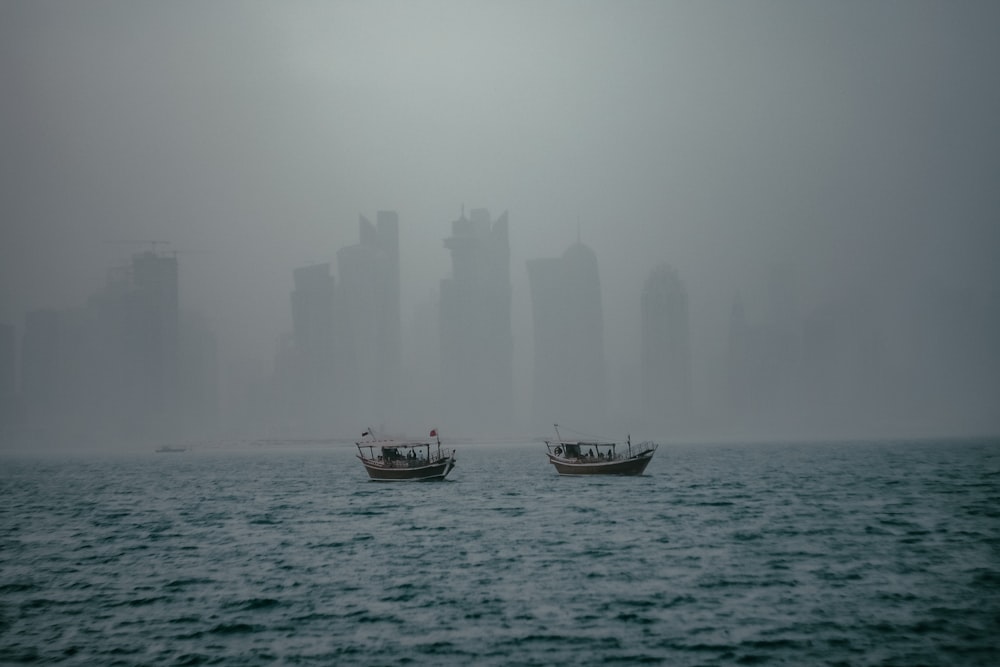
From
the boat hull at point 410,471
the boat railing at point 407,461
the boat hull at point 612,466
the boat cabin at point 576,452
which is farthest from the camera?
the boat cabin at point 576,452

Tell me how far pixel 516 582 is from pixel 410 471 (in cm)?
6234

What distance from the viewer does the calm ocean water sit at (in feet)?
103

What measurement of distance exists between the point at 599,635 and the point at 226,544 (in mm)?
34912

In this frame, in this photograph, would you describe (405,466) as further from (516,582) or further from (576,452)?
(516,582)

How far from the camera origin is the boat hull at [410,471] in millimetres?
104750

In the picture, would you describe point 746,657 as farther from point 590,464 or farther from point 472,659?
point 590,464

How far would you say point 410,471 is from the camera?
104562 millimetres

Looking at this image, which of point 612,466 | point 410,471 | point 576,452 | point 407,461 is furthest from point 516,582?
point 576,452

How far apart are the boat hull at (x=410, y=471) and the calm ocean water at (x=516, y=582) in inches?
733

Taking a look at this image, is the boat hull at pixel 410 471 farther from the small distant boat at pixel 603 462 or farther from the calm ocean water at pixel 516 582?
the calm ocean water at pixel 516 582

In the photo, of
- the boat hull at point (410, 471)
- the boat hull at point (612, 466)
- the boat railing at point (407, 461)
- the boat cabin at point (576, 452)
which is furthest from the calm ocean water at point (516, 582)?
the boat cabin at point (576, 452)

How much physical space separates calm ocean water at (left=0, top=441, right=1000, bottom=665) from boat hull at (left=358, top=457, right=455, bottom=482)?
18.6 meters

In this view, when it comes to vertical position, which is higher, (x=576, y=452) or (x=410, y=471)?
(x=576, y=452)

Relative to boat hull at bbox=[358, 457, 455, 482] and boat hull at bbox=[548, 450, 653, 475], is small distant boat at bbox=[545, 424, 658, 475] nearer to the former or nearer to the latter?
boat hull at bbox=[548, 450, 653, 475]
